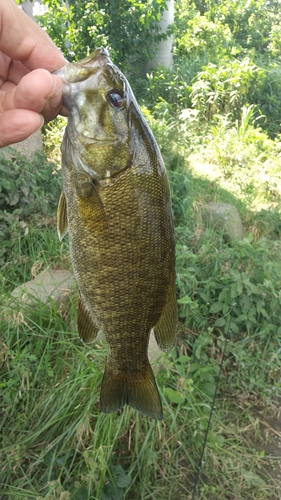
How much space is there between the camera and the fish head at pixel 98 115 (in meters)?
1.33

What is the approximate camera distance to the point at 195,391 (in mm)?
3016

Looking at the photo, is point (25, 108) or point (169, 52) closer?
point (25, 108)

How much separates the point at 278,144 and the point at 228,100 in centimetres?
147

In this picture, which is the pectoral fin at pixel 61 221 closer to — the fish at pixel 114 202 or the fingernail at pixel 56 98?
the fish at pixel 114 202

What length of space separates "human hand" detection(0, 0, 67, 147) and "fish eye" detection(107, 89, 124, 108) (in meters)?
0.14

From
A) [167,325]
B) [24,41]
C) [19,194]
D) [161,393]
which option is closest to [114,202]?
[167,325]

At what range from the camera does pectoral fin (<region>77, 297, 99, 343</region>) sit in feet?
5.25

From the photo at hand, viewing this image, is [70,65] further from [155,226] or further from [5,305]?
[5,305]

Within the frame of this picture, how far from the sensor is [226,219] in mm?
4773

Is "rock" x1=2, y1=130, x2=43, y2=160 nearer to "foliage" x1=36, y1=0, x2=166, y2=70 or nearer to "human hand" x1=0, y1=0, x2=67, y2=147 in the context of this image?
"foliage" x1=36, y1=0, x2=166, y2=70

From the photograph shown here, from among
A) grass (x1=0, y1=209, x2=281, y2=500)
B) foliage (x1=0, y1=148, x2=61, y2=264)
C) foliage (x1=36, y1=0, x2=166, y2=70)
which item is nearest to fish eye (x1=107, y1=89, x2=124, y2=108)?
grass (x1=0, y1=209, x2=281, y2=500)

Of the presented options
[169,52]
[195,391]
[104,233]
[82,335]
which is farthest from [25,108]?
[169,52]

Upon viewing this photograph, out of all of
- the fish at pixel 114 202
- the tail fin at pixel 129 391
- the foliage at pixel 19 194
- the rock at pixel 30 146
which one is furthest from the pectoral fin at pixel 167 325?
the rock at pixel 30 146

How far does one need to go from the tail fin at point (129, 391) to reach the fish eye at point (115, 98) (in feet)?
2.97
